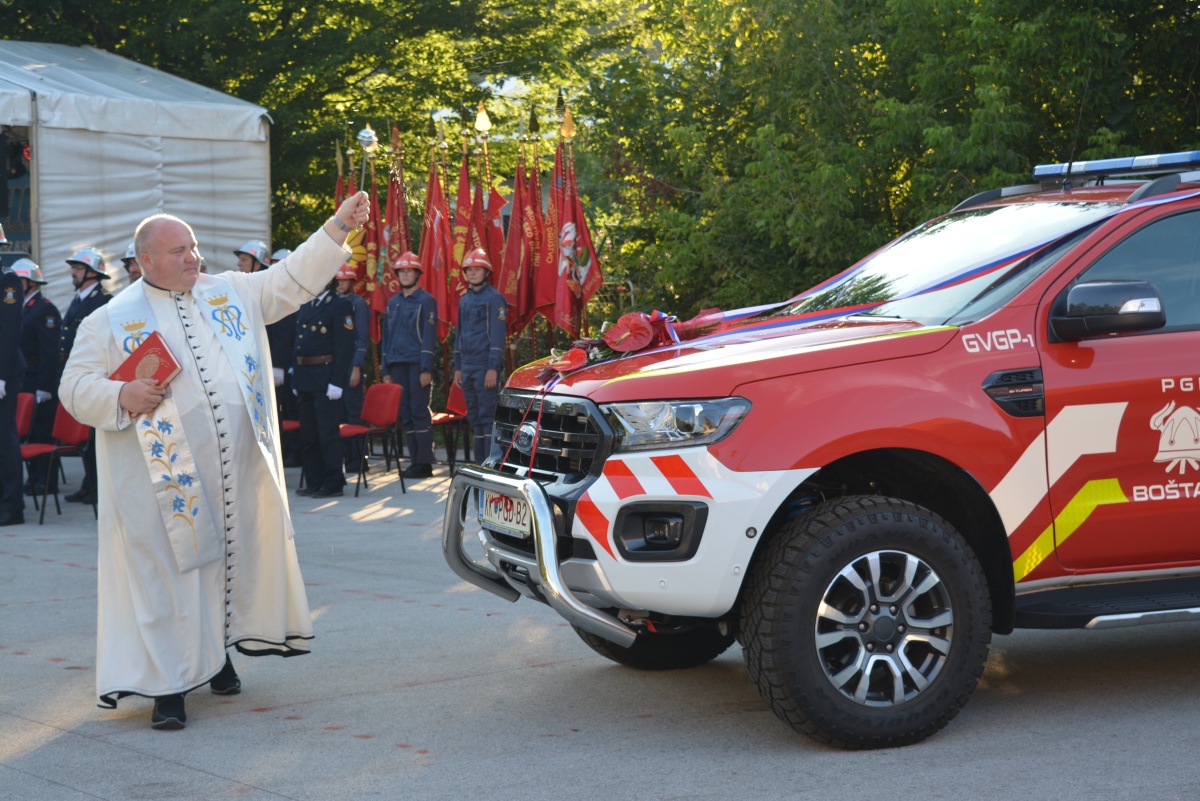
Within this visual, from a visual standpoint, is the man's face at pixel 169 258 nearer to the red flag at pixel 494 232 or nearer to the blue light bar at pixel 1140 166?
the blue light bar at pixel 1140 166

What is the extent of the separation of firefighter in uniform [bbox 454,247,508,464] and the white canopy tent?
3.91 meters

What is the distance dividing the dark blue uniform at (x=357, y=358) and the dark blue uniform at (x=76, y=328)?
231 cm

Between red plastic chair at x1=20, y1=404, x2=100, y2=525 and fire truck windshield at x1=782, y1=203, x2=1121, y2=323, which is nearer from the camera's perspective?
fire truck windshield at x1=782, y1=203, x2=1121, y2=323

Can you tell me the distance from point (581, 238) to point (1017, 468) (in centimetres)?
1062

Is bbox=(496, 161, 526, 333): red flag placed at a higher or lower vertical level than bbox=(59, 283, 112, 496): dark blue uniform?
higher

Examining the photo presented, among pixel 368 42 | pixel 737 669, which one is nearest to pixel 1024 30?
pixel 737 669

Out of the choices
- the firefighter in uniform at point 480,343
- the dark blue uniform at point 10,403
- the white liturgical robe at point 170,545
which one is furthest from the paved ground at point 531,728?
the firefighter in uniform at point 480,343

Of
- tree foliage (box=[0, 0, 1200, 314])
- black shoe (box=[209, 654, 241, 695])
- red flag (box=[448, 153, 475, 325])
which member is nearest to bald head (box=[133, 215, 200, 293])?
black shoe (box=[209, 654, 241, 695])

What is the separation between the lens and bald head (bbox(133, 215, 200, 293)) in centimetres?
558

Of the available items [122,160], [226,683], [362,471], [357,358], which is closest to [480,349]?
[357,358]

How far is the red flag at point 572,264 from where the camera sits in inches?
602

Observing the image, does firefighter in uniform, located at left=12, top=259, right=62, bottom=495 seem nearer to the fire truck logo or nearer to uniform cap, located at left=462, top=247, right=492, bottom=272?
uniform cap, located at left=462, top=247, right=492, bottom=272

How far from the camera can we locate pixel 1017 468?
5027 mm

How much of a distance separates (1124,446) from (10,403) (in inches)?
349
